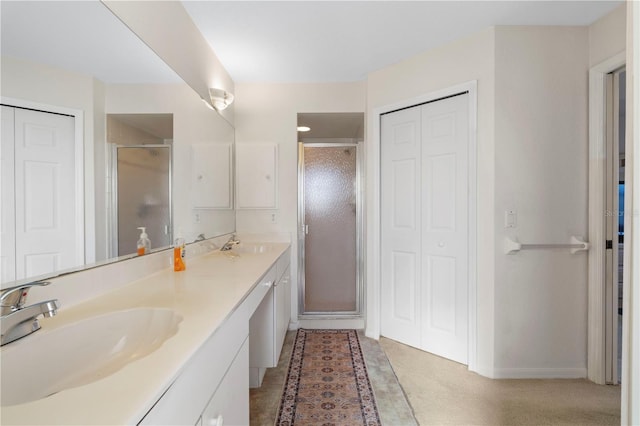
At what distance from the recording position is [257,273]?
158 cm

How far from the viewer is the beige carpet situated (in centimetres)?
169

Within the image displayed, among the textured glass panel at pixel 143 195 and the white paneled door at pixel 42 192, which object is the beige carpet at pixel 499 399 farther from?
the white paneled door at pixel 42 192

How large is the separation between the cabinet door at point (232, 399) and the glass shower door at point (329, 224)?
6.53 ft

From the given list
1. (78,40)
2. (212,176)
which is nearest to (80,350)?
(78,40)

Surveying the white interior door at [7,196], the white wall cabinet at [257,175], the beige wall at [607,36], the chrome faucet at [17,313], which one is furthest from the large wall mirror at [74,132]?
the beige wall at [607,36]

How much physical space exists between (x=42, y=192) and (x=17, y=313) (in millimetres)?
357

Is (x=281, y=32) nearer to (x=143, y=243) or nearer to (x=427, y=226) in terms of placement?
(x=143, y=243)

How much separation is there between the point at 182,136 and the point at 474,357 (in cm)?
251

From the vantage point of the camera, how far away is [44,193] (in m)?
0.90

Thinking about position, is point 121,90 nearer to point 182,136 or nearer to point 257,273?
point 182,136

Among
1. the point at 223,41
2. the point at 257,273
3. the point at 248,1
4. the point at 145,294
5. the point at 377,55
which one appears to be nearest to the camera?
the point at 145,294

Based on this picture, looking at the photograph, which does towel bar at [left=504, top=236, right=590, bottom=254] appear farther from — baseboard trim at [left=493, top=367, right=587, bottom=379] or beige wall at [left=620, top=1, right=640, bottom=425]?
beige wall at [left=620, top=1, right=640, bottom=425]

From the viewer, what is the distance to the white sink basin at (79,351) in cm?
70

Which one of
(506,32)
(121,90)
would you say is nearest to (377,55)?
(506,32)
